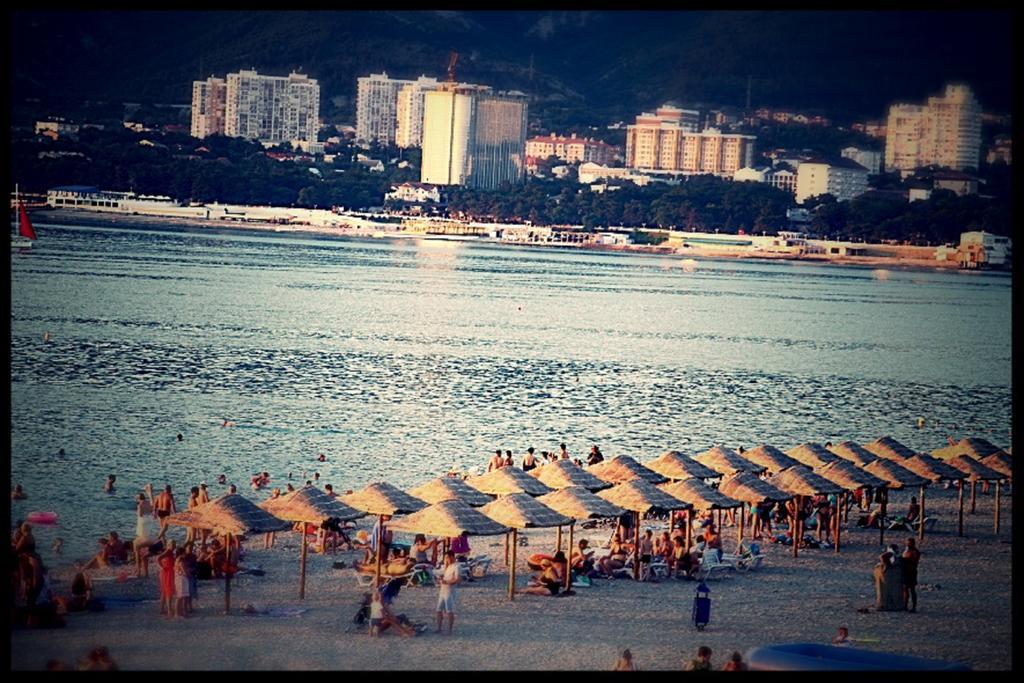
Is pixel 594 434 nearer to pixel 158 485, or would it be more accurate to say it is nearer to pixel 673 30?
pixel 158 485

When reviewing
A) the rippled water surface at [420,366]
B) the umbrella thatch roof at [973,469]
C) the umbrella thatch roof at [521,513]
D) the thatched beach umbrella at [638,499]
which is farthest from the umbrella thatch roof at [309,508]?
the umbrella thatch roof at [973,469]

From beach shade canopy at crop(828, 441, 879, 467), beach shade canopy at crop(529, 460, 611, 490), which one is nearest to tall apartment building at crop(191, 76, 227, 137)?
beach shade canopy at crop(828, 441, 879, 467)

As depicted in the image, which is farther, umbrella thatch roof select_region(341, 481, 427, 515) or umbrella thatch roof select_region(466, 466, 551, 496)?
umbrella thatch roof select_region(466, 466, 551, 496)

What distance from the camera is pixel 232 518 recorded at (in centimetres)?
809

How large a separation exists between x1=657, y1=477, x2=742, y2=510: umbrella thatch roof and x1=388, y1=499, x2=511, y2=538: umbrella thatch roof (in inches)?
64.7

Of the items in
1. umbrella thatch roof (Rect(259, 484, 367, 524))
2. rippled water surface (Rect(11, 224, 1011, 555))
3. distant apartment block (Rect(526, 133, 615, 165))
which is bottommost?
rippled water surface (Rect(11, 224, 1011, 555))

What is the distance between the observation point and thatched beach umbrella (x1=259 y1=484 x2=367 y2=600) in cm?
834

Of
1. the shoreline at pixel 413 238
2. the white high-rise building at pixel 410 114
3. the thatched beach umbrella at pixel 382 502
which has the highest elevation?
the white high-rise building at pixel 410 114

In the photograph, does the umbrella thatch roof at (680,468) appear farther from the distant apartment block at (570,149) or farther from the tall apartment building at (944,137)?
the distant apartment block at (570,149)

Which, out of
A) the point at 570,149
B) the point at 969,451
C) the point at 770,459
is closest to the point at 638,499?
the point at 770,459

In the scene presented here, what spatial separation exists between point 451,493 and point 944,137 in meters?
68.8

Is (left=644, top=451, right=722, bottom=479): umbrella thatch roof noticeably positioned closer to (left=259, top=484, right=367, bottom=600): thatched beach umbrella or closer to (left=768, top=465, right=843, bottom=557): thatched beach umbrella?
(left=768, top=465, right=843, bottom=557): thatched beach umbrella

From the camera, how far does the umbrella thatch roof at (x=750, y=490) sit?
9977 millimetres

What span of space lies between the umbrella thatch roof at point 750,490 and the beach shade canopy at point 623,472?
1.84ft
